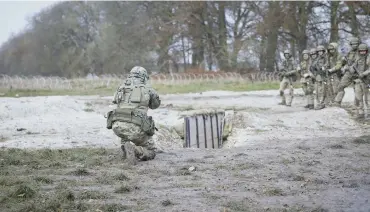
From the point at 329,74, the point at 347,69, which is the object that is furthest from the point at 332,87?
the point at 347,69

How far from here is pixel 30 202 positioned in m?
6.19

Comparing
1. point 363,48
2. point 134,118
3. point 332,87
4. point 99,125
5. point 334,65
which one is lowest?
point 99,125

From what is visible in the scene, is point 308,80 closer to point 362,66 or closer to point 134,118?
point 362,66

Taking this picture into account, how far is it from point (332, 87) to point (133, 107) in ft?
39.8

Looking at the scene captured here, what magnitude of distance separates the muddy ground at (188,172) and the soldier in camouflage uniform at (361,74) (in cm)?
134

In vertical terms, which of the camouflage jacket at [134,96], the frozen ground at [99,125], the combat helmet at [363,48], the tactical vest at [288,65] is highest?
the combat helmet at [363,48]

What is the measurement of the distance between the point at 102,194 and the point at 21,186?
0.97 metres

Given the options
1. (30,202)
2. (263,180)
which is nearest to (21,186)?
(30,202)

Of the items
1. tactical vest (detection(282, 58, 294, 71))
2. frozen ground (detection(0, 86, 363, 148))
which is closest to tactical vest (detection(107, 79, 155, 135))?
frozen ground (detection(0, 86, 363, 148))

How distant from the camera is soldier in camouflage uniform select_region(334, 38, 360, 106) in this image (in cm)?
1608

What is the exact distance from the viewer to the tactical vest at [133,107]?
367 inches

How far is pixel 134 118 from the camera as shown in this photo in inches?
366

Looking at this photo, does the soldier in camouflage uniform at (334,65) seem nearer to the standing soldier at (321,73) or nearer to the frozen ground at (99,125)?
the standing soldier at (321,73)

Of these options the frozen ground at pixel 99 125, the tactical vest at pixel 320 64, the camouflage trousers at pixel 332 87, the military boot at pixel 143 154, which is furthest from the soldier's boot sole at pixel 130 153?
the camouflage trousers at pixel 332 87
